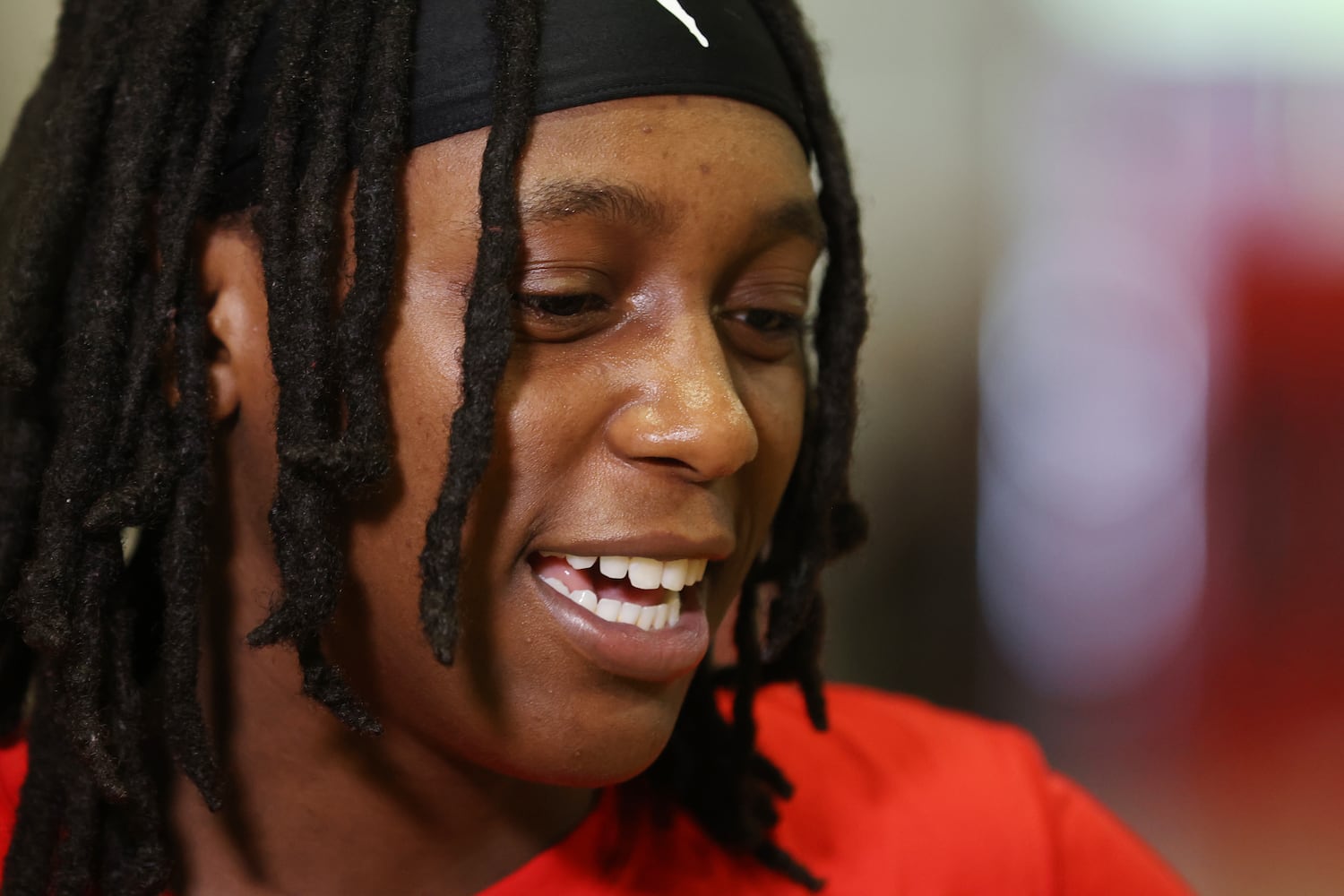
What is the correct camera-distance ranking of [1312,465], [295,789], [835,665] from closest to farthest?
[295,789] → [1312,465] → [835,665]

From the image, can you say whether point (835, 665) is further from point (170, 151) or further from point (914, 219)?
point (170, 151)

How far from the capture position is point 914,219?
2404 mm

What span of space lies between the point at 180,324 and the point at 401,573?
10.6 inches

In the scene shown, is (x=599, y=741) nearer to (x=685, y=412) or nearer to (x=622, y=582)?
(x=622, y=582)

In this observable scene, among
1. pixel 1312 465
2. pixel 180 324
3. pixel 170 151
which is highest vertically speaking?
pixel 170 151

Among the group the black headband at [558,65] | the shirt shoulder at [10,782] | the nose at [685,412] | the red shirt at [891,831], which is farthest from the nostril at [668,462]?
the shirt shoulder at [10,782]

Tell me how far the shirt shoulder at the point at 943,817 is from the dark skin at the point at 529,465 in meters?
0.36

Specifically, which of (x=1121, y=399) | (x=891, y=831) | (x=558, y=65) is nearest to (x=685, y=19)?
(x=558, y=65)

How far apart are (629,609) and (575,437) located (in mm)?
151

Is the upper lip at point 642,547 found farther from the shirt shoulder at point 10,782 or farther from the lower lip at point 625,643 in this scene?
the shirt shoulder at point 10,782

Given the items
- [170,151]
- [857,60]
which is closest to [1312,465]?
[857,60]

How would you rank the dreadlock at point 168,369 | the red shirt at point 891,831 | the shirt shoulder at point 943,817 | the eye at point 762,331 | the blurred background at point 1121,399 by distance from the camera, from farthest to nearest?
the blurred background at point 1121,399 < the shirt shoulder at point 943,817 < the red shirt at point 891,831 < the eye at point 762,331 < the dreadlock at point 168,369

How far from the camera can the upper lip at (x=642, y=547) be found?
969 millimetres

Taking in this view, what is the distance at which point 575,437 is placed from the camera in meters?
0.96
